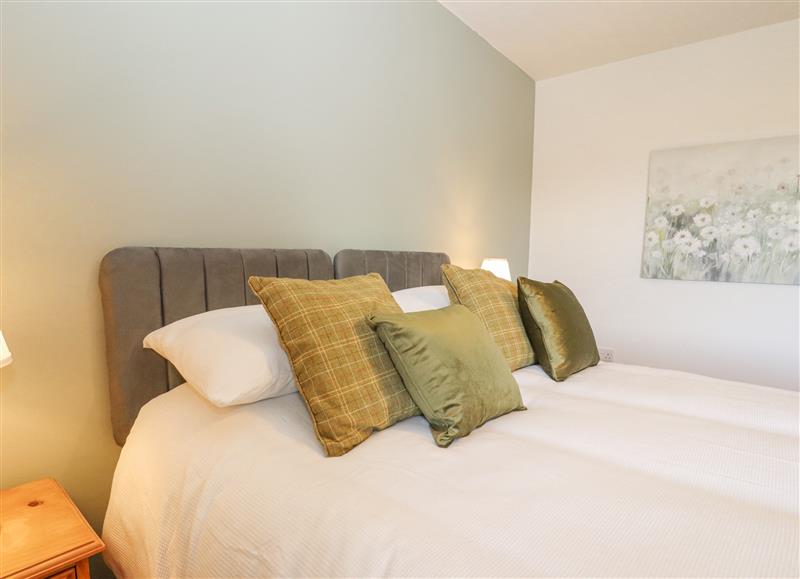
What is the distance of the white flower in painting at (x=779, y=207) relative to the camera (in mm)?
2730

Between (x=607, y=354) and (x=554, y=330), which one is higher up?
(x=554, y=330)

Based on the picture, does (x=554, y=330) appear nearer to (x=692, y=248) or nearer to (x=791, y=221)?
(x=692, y=248)

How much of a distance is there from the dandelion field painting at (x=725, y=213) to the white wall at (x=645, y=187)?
0.25ft

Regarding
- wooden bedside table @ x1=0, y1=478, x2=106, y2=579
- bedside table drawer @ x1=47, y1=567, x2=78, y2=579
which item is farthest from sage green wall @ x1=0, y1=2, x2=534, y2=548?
bedside table drawer @ x1=47, y1=567, x2=78, y2=579

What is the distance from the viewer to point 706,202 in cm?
297

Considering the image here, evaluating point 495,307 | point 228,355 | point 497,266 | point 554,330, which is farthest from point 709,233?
point 228,355

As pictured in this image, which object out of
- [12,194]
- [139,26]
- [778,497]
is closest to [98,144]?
[12,194]

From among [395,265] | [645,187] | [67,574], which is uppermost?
[645,187]

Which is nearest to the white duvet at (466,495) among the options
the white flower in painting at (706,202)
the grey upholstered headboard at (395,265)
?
the grey upholstered headboard at (395,265)

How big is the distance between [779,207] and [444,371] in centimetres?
283

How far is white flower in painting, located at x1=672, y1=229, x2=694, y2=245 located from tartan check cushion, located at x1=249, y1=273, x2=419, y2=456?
2742 mm

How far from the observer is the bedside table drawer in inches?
35.4

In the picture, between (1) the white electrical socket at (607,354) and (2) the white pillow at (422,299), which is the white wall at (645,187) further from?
(2) the white pillow at (422,299)

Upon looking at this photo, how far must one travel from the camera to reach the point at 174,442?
3.67 ft
